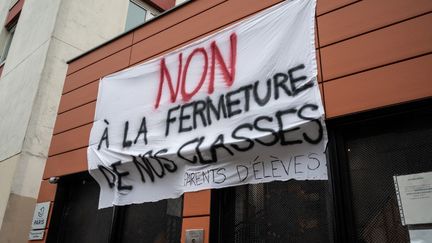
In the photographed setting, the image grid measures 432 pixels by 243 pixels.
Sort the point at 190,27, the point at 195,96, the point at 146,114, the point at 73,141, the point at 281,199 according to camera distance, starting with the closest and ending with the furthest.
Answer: the point at 281,199
the point at 195,96
the point at 146,114
the point at 190,27
the point at 73,141

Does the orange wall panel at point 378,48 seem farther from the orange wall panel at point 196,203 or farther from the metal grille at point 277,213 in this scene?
the orange wall panel at point 196,203

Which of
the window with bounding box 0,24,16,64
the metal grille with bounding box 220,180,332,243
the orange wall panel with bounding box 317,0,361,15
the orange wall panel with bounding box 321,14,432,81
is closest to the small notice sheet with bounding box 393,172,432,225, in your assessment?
the metal grille with bounding box 220,180,332,243

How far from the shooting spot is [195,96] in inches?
150

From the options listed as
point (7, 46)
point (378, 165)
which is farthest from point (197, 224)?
point (7, 46)

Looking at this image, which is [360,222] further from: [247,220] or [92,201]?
[92,201]

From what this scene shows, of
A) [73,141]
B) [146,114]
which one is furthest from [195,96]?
[73,141]

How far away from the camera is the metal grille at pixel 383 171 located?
2.60 metres

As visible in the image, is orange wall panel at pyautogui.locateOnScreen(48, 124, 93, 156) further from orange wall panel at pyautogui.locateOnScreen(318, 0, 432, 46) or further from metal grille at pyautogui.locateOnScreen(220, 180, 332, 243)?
orange wall panel at pyautogui.locateOnScreen(318, 0, 432, 46)

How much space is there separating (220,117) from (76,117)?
2615 mm

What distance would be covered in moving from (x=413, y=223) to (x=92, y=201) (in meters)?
3.65

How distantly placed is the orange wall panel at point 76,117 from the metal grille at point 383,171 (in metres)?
3.48

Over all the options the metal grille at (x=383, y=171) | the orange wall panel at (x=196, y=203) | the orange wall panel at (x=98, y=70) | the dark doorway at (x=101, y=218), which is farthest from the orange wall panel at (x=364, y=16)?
the orange wall panel at (x=98, y=70)

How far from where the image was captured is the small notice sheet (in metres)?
2.45

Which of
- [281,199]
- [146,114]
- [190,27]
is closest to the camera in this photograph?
[281,199]
